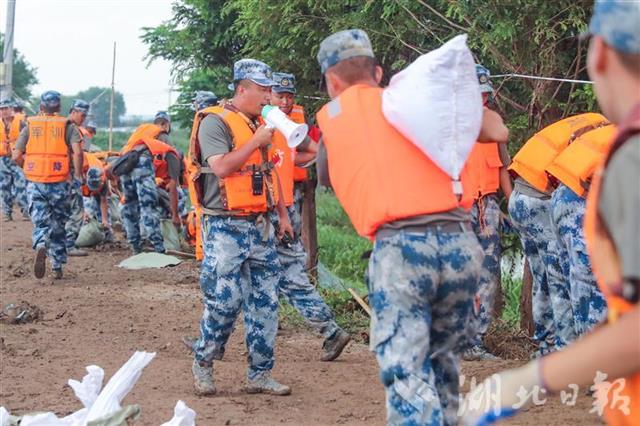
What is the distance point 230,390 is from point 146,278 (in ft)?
20.0

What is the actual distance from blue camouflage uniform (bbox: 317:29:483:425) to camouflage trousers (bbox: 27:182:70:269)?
8927 mm

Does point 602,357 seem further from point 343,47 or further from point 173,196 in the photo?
point 173,196

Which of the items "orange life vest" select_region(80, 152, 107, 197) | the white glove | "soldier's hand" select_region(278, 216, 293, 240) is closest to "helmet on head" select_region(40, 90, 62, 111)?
"orange life vest" select_region(80, 152, 107, 197)

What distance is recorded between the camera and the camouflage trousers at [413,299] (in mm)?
4332

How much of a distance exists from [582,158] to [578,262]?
0.68 metres

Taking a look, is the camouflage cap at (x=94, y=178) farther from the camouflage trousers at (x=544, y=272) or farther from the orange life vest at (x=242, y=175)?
the orange life vest at (x=242, y=175)

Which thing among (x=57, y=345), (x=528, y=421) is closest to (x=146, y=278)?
(x=57, y=345)

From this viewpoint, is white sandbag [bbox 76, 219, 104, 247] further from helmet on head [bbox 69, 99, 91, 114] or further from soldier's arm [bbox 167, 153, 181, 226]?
helmet on head [bbox 69, 99, 91, 114]

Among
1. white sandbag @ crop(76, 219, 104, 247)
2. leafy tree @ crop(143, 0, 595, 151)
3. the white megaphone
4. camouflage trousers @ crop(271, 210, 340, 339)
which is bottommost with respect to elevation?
white sandbag @ crop(76, 219, 104, 247)

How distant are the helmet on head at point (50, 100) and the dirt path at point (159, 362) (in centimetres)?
214

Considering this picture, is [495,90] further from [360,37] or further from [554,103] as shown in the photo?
[360,37]

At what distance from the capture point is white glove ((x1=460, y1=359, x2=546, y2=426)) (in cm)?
255

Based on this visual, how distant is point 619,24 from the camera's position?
250 cm

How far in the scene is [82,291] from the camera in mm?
11977
